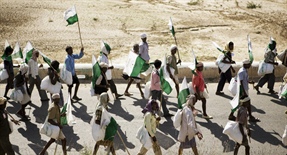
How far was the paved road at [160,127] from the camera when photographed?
35.3 feet

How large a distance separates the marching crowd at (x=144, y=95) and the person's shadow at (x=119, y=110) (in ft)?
1.27

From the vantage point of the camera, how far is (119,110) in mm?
12938

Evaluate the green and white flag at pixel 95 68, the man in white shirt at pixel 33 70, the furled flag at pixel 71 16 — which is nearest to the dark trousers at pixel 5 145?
the green and white flag at pixel 95 68

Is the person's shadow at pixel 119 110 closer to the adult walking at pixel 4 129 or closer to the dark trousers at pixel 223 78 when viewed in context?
the dark trousers at pixel 223 78

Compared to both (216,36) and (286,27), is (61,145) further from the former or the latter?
(286,27)

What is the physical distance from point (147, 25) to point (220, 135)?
10902 mm

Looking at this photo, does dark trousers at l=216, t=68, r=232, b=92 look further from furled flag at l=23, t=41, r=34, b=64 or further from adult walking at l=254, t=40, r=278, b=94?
furled flag at l=23, t=41, r=34, b=64

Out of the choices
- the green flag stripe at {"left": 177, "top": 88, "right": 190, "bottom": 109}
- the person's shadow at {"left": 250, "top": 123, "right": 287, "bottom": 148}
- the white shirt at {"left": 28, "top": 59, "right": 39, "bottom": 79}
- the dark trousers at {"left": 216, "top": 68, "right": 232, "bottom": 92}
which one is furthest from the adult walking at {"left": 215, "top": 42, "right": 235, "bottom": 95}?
the white shirt at {"left": 28, "top": 59, "right": 39, "bottom": 79}

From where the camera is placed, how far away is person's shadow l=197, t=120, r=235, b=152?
35.7ft

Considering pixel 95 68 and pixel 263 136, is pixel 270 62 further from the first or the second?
pixel 95 68

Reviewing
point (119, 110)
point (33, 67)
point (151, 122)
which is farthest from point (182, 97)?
point (33, 67)

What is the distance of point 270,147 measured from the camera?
10.9 meters

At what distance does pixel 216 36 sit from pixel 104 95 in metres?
11.7

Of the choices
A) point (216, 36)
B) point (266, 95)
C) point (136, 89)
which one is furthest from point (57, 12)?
point (266, 95)
